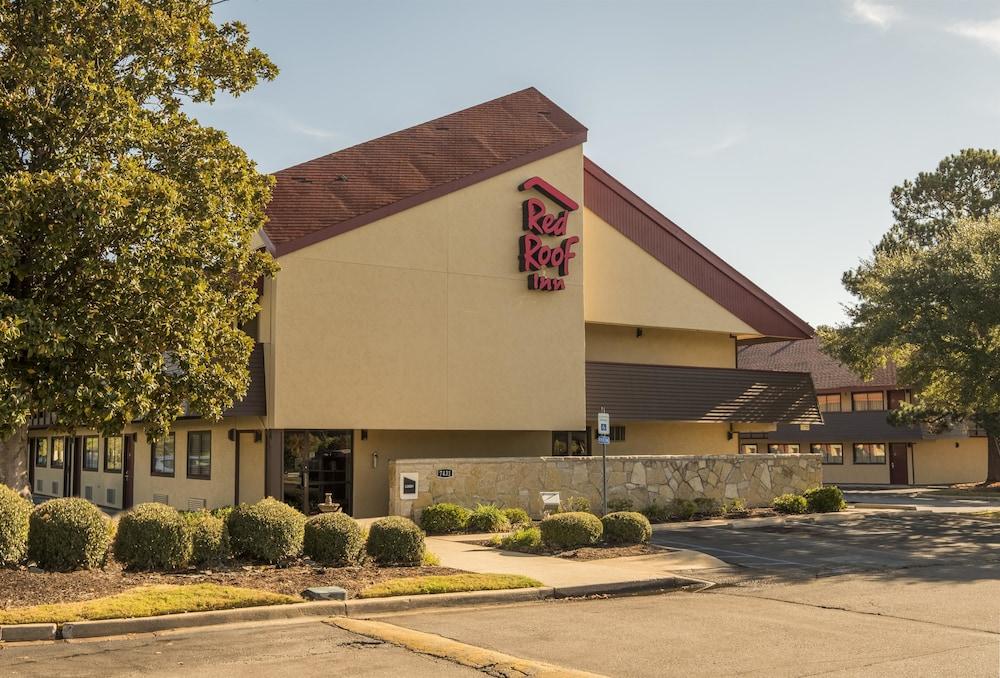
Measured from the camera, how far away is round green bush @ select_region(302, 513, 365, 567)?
15023mm

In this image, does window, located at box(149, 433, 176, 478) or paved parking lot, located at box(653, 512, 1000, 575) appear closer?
paved parking lot, located at box(653, 512, 1000, 575)

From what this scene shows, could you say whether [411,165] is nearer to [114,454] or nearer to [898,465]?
[114,454]

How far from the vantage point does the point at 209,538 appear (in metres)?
14.5

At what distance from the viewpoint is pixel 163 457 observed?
3070 centimetres

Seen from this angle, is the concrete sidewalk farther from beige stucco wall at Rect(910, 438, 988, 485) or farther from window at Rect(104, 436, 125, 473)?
beige stucco wall at Rect(910, 438, 988, 485)

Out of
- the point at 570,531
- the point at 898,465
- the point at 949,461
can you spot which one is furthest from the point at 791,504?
the point at 949,461

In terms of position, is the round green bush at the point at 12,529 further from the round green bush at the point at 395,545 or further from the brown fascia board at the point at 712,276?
the brown fascia board at the point at 712,276

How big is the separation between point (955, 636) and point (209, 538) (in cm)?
986

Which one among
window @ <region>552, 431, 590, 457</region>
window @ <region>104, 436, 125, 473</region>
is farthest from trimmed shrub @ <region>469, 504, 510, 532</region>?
window @ <region>104, 436, 125, 473</region>

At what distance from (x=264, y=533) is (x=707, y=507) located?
15206 millimetres

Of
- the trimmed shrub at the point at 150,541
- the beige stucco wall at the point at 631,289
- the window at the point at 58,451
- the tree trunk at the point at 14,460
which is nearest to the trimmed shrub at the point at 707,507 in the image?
the beige stucco wall at the point at 631,289

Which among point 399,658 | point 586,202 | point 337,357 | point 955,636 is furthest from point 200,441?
point 955,636

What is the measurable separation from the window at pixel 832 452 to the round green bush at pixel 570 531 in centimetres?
4179

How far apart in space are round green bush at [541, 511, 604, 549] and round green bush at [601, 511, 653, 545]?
0.46 m
